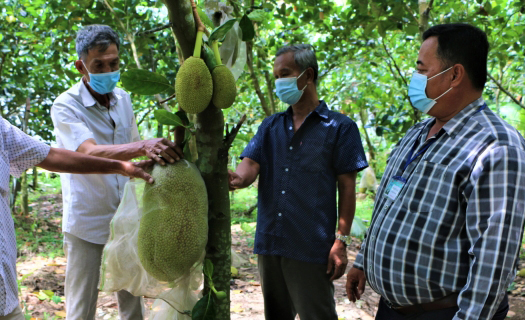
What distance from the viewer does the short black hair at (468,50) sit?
1.29 metres

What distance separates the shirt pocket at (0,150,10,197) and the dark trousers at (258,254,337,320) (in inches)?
42.0

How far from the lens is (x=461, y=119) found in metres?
1.27

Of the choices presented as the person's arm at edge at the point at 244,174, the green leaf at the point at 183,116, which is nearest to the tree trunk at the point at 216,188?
the green leaf at the point at 183,116

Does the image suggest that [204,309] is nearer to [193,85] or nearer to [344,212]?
[193,85]

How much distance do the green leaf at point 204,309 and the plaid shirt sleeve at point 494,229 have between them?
0.64m

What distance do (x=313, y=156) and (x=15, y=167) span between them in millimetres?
1136

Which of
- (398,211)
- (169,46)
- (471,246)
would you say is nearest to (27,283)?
(169,46)

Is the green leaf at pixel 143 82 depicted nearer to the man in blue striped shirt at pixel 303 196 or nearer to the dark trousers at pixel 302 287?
the man in blue striped shirt at pixel 303 196

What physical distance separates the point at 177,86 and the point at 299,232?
0.93 metres

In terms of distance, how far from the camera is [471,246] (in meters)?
1.13

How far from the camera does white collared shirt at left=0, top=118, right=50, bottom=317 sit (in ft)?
4.26

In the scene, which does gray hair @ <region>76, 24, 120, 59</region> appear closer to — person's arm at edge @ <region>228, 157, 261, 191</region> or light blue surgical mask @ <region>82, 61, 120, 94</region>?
light blue surgical mask @ <region>82, 61, 120, 94</region>

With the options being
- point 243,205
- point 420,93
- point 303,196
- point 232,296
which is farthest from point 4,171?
point 243,205

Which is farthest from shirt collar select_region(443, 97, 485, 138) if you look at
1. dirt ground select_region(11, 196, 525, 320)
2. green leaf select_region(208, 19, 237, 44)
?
dirt ground select_region(11, 196, 525, 320)
